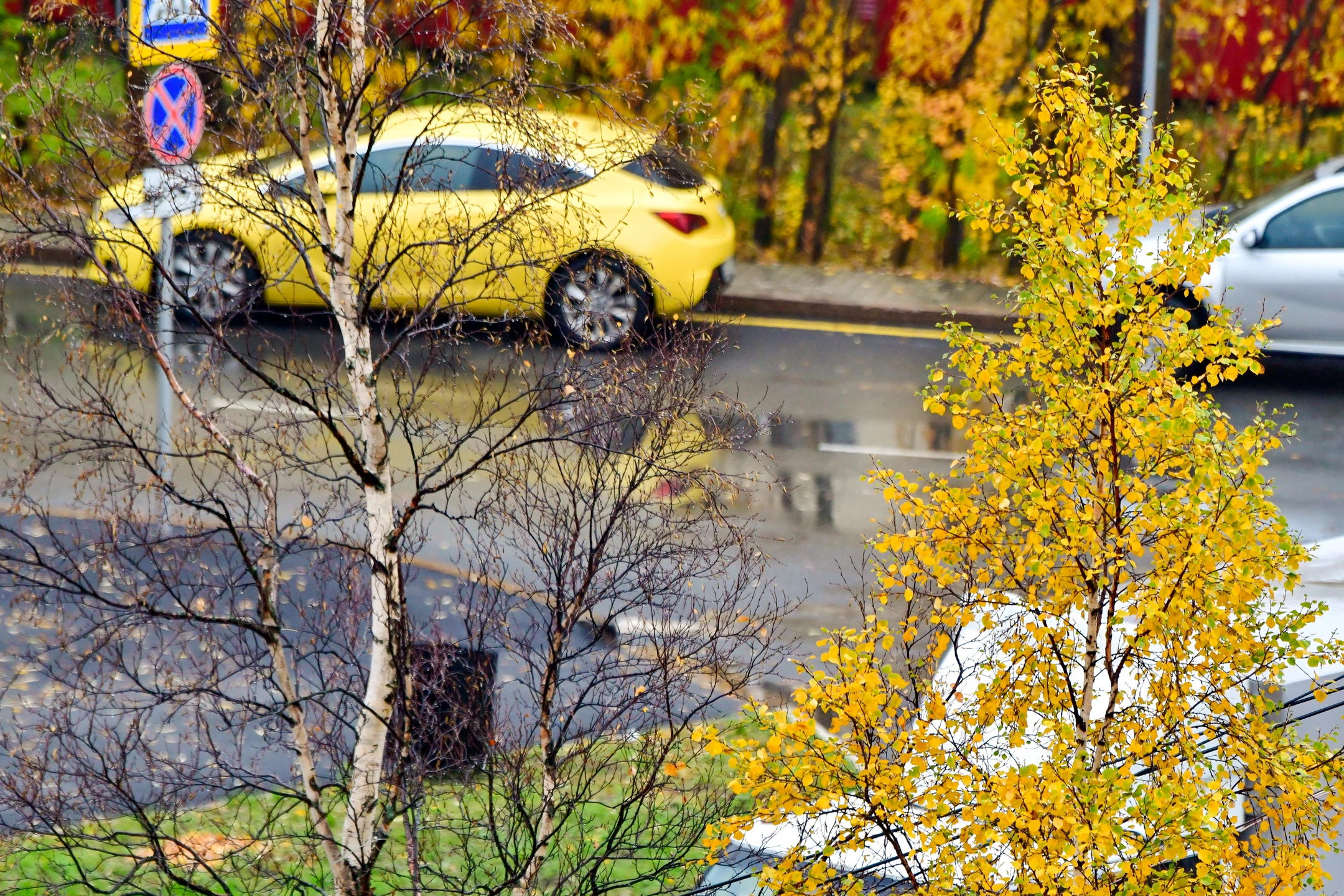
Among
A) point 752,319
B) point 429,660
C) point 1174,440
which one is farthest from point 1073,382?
point 752,319

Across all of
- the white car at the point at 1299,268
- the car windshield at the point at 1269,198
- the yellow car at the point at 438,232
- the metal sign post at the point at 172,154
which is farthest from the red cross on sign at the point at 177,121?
the car windshield at the point at 1269,198

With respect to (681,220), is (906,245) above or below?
below

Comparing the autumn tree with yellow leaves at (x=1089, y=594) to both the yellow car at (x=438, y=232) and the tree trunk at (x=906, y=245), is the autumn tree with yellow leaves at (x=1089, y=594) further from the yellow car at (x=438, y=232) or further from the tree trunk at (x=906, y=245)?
the tree trunk at (x=906, y=245)

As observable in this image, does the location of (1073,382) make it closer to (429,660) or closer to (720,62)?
(429,660)

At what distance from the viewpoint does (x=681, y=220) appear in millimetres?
12336

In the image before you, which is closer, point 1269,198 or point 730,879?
point 730,879

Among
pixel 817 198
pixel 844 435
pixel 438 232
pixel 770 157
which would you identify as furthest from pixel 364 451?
pixel 770 157

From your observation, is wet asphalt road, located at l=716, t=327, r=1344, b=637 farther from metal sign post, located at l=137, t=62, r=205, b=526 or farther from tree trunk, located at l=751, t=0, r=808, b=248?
metal sign post, located at l=137, t=62, r=205, b=526

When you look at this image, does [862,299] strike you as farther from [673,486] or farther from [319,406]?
[319,406]

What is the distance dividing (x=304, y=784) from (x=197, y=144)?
2308 millimetres

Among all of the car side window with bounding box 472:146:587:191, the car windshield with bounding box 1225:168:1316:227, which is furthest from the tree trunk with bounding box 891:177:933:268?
the car side window with bounding box 472:146:587:191

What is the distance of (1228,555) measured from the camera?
4.20m

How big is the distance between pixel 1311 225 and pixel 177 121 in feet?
29.9

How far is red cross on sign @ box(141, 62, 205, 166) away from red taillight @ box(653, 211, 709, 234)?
265 inches
